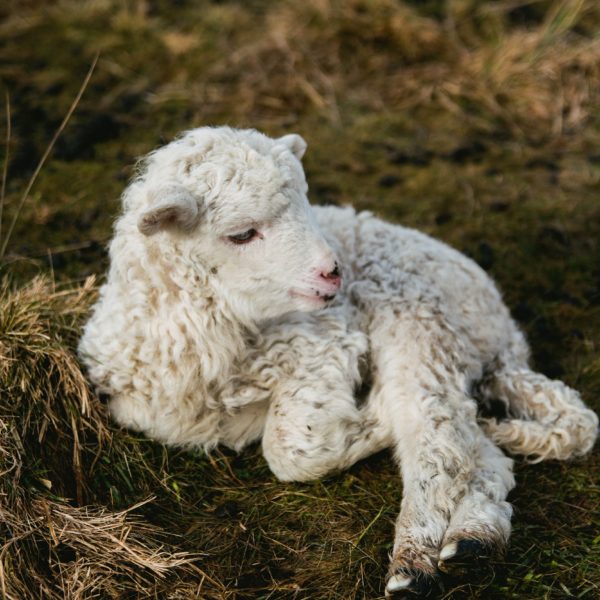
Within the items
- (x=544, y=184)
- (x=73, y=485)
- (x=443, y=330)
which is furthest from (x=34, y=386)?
(x=544, y=184)

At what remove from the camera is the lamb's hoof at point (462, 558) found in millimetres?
3684

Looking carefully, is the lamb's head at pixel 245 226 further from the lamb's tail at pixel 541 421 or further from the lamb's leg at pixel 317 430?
the lamb's tail at pixel 541 421

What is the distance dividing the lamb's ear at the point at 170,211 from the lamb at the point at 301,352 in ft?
0.03

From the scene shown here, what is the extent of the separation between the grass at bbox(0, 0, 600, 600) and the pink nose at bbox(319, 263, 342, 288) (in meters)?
1.22

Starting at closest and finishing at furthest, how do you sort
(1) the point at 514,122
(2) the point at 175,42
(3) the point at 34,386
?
(3) the point at 34,386
(1) the point at 514,122
(2) the point at 175,42

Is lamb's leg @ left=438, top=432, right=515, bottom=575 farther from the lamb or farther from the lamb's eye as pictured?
the lamb's eye

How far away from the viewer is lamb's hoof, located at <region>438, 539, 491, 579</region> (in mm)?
3684

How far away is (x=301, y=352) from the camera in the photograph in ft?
14.4

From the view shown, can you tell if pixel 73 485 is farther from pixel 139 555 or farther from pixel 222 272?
pixel 222 272

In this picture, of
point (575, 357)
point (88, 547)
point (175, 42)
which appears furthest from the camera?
point (175, 42)

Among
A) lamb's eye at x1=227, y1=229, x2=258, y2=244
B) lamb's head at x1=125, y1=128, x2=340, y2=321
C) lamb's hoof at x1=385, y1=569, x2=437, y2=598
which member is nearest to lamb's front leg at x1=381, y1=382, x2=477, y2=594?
lamb's hoof at x1=385, y1=569, x2=437, y2=598

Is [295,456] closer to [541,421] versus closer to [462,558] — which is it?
[462,558]

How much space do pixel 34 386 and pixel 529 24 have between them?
318 inches

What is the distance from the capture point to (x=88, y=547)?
12.2 ft
